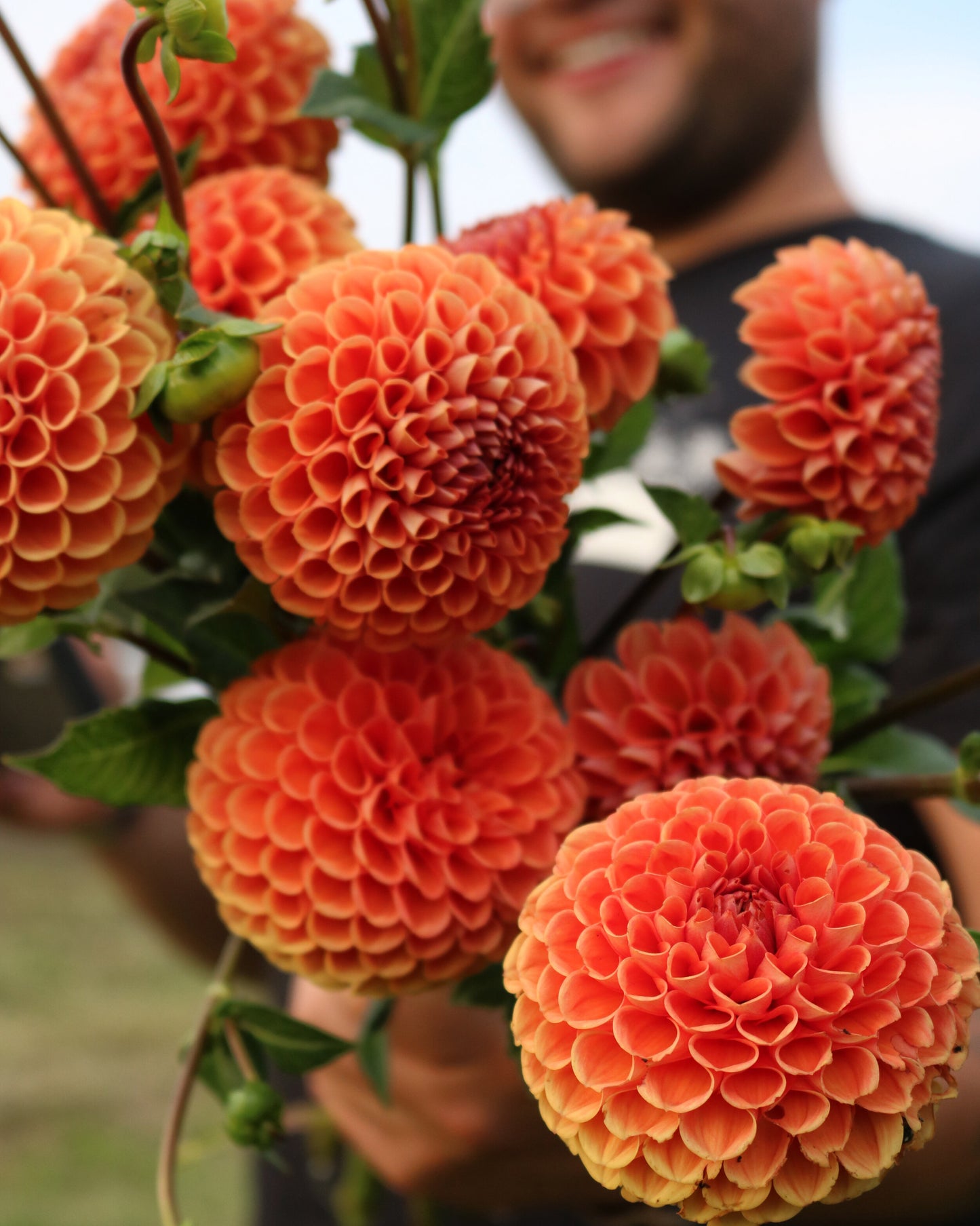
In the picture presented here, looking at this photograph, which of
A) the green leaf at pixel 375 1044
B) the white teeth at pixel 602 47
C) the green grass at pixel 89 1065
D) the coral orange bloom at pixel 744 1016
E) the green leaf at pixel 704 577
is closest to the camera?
the coral orange bloom at pixel 744 1016

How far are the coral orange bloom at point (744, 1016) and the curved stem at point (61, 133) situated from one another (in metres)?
0.29

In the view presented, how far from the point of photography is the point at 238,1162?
7.68ft

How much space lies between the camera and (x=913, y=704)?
365 millimetres

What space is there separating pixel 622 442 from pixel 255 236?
0.48 feet

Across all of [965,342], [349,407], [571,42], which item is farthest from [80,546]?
[571,42]

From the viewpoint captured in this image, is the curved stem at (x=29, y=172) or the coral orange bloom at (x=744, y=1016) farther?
the curved stem at (x=29, y=172)

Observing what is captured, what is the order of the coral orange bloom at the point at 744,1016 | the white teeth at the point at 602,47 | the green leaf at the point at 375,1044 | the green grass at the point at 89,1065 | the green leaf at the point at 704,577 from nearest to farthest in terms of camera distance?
the coral orange bloom at the point at 744,1016 → the green leaf at the point at 704,577 → the green leaf at the point at 375,1044 → the white teeth at the point at 602,47 → the green grass at the point at 89,1065

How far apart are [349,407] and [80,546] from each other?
71 mm

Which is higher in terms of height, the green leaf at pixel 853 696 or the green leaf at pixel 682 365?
the green leaf at pixel 682 365

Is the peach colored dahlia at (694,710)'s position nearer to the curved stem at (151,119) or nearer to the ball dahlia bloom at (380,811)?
the ball dahlia bloom at (380,811)

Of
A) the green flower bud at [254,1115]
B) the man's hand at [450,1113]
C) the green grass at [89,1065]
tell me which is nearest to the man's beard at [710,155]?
the man's hand at [450,1113]

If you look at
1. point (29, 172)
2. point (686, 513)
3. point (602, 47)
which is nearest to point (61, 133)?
point (29, 172)

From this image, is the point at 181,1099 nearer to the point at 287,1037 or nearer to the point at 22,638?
the point at 287,1037

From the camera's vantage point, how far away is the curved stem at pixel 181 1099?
322 mm
